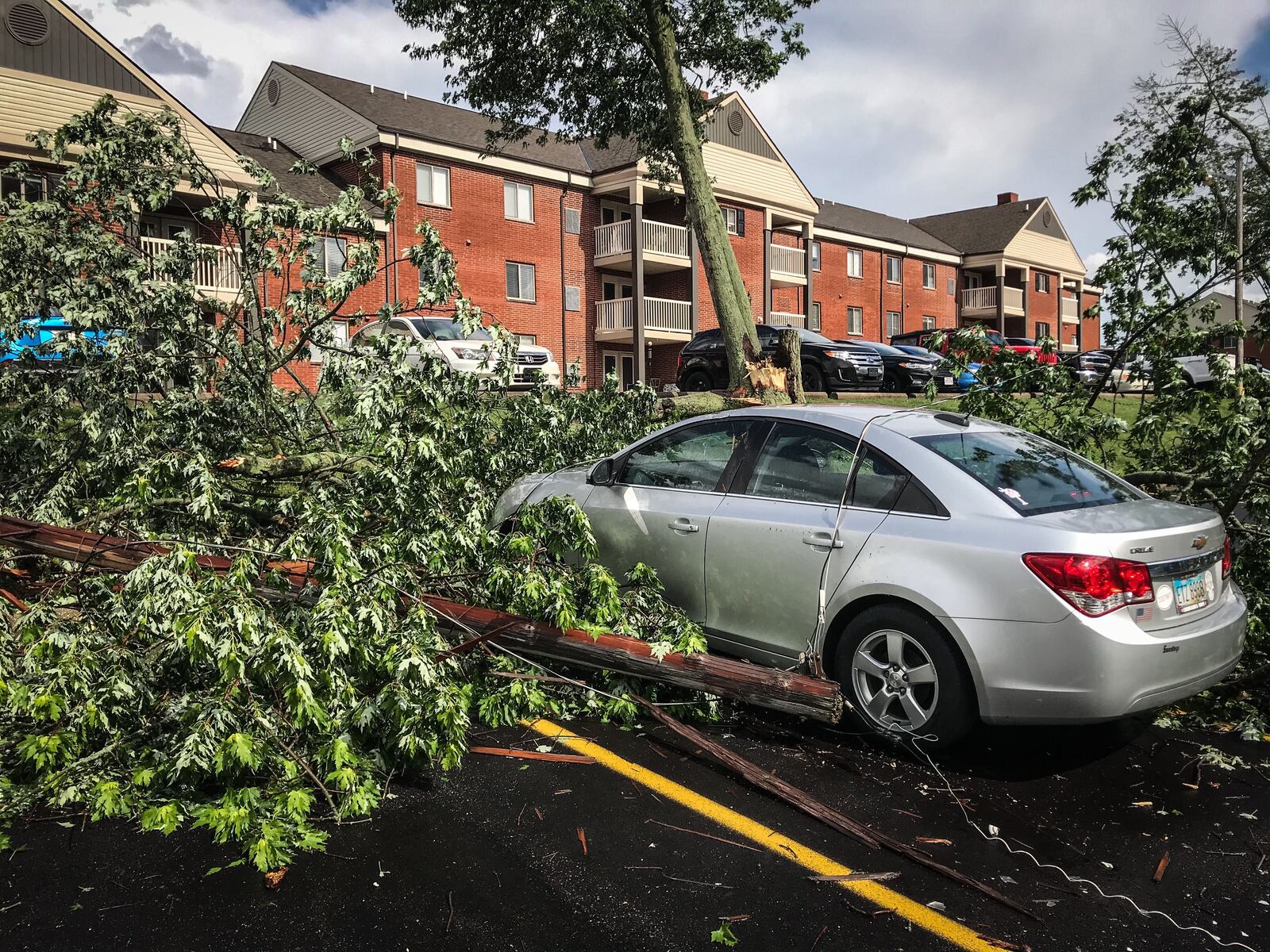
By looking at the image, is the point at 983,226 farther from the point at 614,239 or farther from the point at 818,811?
the point at 818,811

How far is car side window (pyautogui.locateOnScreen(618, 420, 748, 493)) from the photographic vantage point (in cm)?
551

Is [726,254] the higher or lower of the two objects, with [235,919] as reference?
higher

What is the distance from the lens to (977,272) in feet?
169

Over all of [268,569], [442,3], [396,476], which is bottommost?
[268,569]

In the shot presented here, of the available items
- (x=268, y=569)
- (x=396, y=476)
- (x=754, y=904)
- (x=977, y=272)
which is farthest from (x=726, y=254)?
(x=977, y=272)

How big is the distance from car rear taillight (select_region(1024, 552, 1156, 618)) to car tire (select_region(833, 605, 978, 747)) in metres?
0.52

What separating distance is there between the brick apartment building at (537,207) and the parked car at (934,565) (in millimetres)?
16778

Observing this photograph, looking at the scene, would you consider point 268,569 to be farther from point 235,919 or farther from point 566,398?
point 566,398

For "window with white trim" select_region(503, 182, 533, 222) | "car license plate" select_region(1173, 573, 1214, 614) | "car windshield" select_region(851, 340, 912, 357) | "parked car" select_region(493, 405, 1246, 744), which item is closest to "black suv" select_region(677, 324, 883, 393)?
"car windshield" select_region(851, 340, 912, 357)

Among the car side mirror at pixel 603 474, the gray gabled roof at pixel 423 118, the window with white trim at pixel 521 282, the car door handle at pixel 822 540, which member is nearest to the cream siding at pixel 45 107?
the gray gabled roof at pixel 423 118

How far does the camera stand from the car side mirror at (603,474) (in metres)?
6.01

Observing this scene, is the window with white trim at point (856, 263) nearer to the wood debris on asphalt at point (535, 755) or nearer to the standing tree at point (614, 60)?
the standing tree at point (614, 60)

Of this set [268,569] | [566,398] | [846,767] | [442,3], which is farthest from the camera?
[442,3]

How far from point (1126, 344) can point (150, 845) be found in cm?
773
